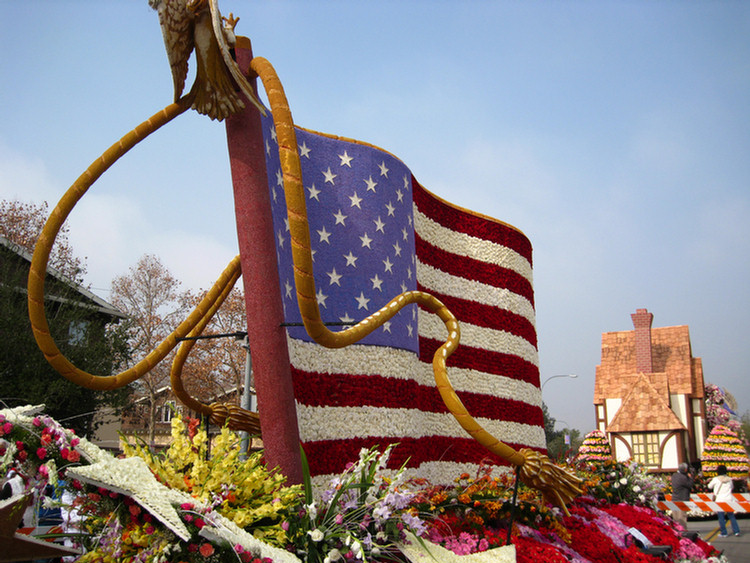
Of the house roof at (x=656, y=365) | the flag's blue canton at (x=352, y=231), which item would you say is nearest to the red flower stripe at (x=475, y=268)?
the flag's blue canton at (x=352, y=231)

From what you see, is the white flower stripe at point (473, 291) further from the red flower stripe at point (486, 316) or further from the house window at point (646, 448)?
the house window at point (646, 448)

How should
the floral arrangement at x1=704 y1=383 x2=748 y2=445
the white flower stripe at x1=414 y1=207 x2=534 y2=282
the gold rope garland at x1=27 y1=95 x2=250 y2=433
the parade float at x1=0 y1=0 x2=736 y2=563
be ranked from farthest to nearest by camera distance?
the floral arrangement at x1=704 y1=383 x2=748 y2=445 < the white flower stripe at x1=414 y1=207 x2=534 y2=282 < the gold rope garland at x1=27 y1=95 x2=250 y2=433 < the parade float at x1=0 y1=0 x2=736 y2=563

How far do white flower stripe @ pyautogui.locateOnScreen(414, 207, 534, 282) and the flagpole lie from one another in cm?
426

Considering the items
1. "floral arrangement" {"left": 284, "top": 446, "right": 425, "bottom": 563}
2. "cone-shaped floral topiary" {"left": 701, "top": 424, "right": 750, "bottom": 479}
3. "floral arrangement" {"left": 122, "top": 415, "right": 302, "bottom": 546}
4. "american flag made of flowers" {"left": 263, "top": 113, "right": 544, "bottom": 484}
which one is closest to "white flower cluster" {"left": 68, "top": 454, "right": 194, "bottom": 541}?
"floral arrangement" {"left": 122, "top": 415, "right": 302, "bottom": 546}

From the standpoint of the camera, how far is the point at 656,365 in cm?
3212

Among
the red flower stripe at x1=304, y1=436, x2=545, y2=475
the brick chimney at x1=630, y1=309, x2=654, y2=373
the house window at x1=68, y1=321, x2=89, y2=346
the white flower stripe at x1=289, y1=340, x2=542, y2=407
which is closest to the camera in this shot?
the red flower stripe at x1=304, y1=436, x2=545, y2=475

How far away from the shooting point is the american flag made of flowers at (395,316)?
6.34 metres

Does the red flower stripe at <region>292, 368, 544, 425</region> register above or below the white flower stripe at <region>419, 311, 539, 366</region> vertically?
below

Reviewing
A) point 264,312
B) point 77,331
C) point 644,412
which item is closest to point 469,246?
point 264,312

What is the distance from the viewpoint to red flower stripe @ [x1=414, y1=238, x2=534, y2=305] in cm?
883

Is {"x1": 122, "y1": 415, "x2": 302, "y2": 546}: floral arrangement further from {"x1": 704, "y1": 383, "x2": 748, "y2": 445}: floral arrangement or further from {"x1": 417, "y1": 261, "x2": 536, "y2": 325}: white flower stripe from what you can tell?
{"x1": 704, "y1": 383, "x2": 748, "y2": 445}: floral arrangement

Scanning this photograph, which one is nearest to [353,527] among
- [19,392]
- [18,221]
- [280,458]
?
[280,458]

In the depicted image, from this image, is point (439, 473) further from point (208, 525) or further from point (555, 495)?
point (208, 525)

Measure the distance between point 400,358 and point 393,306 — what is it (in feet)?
6.87
